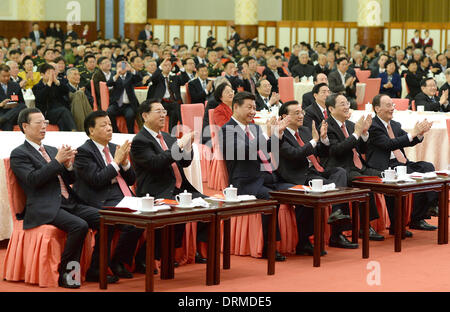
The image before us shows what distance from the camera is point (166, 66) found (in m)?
11.2

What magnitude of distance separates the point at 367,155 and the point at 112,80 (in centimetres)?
478

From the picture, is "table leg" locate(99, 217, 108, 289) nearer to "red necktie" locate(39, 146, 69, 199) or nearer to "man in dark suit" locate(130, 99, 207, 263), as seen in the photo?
"red necktie" locate(39, 146, 69, 199)

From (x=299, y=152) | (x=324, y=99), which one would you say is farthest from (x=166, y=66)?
(x=299, y=152)

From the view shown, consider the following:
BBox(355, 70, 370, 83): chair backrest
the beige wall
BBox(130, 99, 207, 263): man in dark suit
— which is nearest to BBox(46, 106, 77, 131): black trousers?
BBox(130, 99, 207, 263): man in dark suit

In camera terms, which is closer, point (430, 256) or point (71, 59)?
point (430, 256)

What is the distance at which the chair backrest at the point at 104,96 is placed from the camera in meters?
→ 10.8

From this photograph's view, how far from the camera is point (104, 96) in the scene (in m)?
10.9

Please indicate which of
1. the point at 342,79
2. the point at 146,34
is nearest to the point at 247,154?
the point at 342,79

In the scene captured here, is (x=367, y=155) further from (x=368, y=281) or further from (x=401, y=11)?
(x=401, y=11)

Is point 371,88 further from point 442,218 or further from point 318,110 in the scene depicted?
point 442,218

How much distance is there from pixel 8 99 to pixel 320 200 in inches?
197

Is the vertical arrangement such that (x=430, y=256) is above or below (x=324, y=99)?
below

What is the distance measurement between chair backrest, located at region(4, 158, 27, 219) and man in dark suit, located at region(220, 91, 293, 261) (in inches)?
55.7

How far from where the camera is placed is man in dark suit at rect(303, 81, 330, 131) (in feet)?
22.9
